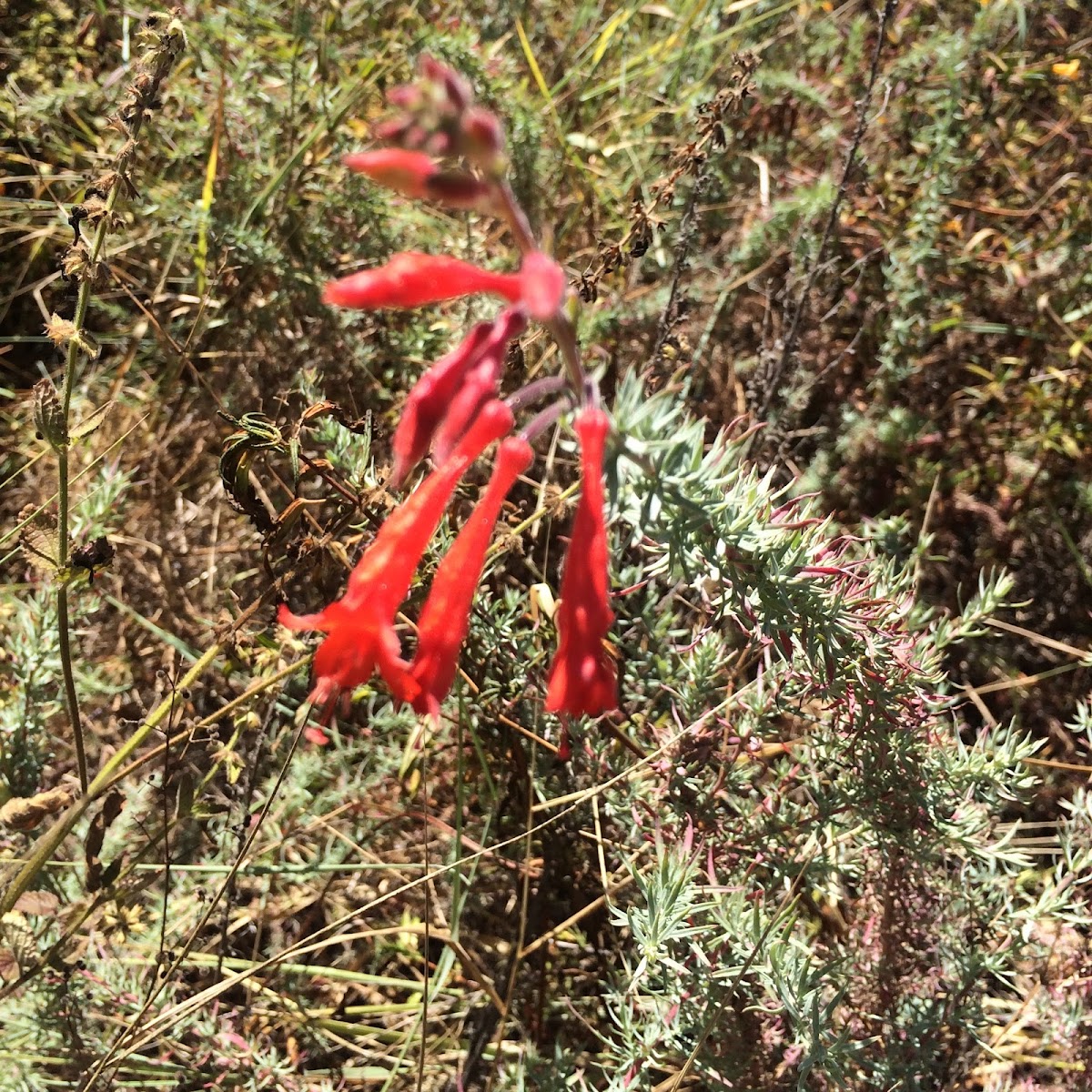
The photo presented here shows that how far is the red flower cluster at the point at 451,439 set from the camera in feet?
2.94

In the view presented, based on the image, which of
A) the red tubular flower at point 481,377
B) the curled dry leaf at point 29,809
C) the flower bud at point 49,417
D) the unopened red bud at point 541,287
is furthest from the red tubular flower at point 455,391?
the curled dry leaf at point 29,809

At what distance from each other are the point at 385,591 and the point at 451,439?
8.3 inches

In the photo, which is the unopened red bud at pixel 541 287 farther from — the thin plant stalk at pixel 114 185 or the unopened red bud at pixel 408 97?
the thin plant stalk at pixel 114 185

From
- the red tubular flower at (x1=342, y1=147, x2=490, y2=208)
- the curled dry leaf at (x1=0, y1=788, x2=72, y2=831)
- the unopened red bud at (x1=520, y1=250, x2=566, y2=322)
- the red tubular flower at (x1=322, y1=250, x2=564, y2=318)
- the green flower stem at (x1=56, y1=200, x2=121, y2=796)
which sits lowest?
the curled dry leaf at (x1=0, y1=788, x2=72, y2=831)

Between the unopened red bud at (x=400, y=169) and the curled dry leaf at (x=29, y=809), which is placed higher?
the unopened red bud at (x=400, y=169)

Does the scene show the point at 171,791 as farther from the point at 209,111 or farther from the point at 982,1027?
the point at 209,111

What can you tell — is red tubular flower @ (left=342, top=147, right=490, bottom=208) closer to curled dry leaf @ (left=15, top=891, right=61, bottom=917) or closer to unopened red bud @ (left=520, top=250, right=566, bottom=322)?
unopened red bud @ (left=520, top=250, right=566, bottom=322)

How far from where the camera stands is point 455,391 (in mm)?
1087

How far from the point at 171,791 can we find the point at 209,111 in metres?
1.98

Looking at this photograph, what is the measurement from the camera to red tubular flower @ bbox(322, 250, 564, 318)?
3.07ft

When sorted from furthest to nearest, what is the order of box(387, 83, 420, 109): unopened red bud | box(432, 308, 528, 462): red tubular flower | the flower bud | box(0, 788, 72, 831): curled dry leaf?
box(0, 788, 72, 831): curled dry leaf
the flower bud
box(432, 308, 528, 462): red tubular flower
box(387, 83, 420, 109): unopened red bud

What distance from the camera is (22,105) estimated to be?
2.80 m

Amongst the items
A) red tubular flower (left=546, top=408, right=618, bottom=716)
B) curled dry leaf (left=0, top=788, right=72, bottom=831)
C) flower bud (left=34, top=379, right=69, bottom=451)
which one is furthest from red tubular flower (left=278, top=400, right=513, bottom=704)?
curled dry leaf (left=0, top=788, right=72, bottom=831)

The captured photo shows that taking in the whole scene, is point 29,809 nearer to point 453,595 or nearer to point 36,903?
point 36,903
